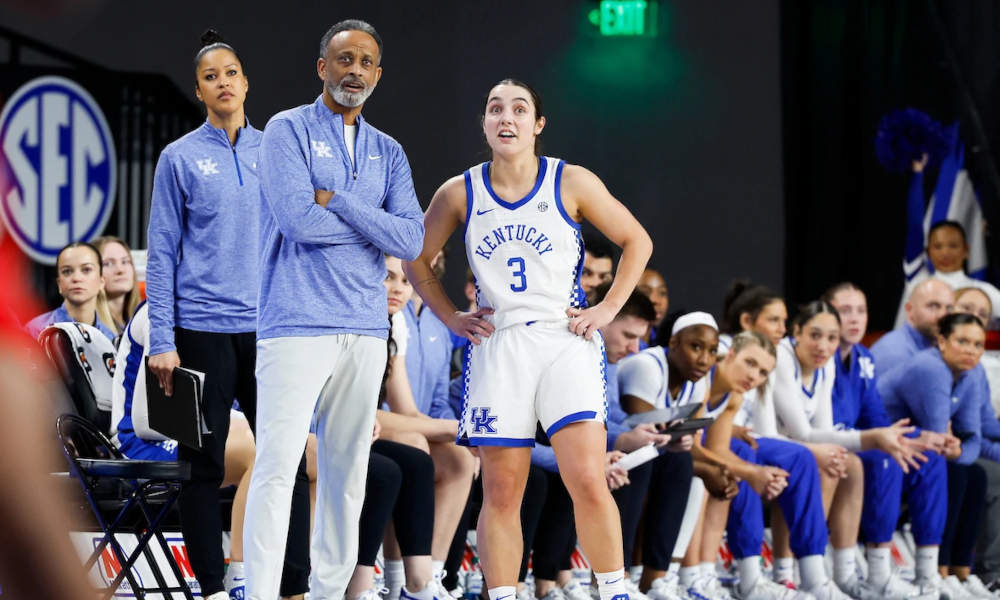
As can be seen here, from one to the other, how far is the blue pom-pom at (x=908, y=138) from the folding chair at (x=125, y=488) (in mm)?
5161

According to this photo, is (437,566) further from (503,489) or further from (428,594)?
(503,489)

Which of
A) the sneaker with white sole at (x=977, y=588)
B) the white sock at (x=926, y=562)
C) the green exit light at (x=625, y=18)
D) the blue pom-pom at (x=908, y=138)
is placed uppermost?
the green exit light at (x=625, y=18)

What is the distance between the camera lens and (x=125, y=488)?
3.34 m

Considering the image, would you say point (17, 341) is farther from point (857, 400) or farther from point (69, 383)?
point (857, 400)

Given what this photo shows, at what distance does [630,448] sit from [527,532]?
0.43m

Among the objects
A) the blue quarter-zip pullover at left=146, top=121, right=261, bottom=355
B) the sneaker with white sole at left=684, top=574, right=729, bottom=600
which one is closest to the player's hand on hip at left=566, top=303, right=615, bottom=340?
the blue quarter-zip pullover at left=146, top=121, right=261, bottom=355

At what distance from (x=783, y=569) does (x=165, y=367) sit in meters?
2.70

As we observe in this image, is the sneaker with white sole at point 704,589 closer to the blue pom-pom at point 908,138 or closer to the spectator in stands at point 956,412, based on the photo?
the spectator in stands at point 956,412

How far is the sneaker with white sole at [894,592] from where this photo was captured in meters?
4.76

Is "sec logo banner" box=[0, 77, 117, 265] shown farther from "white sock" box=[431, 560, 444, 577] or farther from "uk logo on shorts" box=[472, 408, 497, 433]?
"uk logo on shorts" box=[472, 408, 497, 433]

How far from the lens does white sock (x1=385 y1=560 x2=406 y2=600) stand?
3.76 m

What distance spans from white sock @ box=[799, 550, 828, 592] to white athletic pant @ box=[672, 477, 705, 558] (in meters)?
0.51

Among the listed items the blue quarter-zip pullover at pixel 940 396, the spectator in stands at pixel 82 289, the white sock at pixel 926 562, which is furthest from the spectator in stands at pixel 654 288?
the spectator in stands at pixel 82 289

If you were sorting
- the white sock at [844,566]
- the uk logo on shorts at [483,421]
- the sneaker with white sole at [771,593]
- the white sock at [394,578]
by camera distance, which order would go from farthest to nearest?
the white sock at [844,566], the sneaker with white sole at [771,593], the white sock at [394,578], the uk logo on shorts at [483,421]
